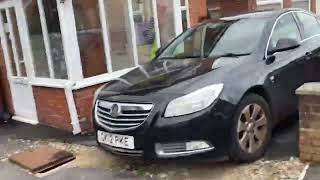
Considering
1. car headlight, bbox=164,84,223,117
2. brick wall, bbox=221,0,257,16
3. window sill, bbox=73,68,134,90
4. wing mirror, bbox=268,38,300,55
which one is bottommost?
window sill, bbox=73,68,134,90

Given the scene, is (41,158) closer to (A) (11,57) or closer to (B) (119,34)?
(B) (119,34)

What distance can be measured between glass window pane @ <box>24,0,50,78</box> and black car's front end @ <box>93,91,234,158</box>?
3.49 m

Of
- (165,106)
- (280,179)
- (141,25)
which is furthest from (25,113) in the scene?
(280,179)

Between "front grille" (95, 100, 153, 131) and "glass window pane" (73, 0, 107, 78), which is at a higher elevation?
"glass window pane" (73, 0, 107, 78)

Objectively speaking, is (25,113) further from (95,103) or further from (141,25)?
(95,103)

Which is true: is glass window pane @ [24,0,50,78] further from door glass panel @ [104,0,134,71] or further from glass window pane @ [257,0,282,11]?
glass window pane @ [257,0,282,11]

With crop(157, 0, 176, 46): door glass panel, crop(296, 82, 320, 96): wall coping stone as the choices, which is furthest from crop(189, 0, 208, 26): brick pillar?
crop(296, 82, 320, 96): wall coping stone

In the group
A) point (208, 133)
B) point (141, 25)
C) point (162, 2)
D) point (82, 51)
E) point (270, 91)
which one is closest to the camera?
point (208, 133)

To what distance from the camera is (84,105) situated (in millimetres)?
6867

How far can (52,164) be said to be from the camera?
548 centimetres

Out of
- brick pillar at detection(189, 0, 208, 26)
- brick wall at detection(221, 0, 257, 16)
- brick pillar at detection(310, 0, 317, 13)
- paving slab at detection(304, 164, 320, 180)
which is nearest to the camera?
paving slab at detection(304, 164, 320, 180)

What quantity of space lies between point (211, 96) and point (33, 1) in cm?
432

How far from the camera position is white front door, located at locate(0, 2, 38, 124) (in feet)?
26.3

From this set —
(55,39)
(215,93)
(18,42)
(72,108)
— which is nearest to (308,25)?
(215,93)
